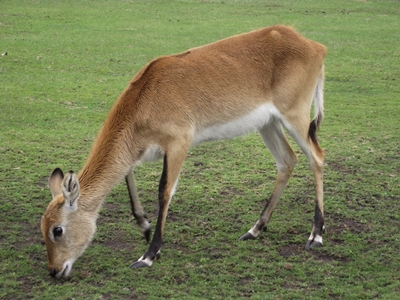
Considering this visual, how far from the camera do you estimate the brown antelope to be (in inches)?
206

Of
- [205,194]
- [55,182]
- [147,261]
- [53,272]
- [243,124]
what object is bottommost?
[205,194]

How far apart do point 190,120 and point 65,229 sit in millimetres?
1523

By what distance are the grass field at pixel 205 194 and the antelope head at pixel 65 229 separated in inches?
6.7

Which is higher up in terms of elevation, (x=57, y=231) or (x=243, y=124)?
(x=243, y=124)

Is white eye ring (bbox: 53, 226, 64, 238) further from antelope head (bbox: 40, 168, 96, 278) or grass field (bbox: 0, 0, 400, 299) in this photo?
grass field (bbox: 0, 0, 400, 299)

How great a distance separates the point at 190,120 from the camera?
18.9ft

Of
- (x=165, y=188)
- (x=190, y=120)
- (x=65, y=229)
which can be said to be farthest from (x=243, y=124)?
(x=65, y=229)

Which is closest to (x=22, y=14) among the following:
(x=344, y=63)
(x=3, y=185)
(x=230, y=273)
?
(x=344, y=63)

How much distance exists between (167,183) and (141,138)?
462 mm

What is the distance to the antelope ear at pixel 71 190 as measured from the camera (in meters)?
4.90

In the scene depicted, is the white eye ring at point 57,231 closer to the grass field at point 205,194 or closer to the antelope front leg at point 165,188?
the grass field at point 205,194

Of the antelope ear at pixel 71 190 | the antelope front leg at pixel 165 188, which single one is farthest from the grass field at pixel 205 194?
the antelope ear at pixel 71 190

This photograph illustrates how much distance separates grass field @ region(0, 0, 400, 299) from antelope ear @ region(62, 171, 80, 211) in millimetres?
605

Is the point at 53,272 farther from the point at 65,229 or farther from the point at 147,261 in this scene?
the point at 147,261
